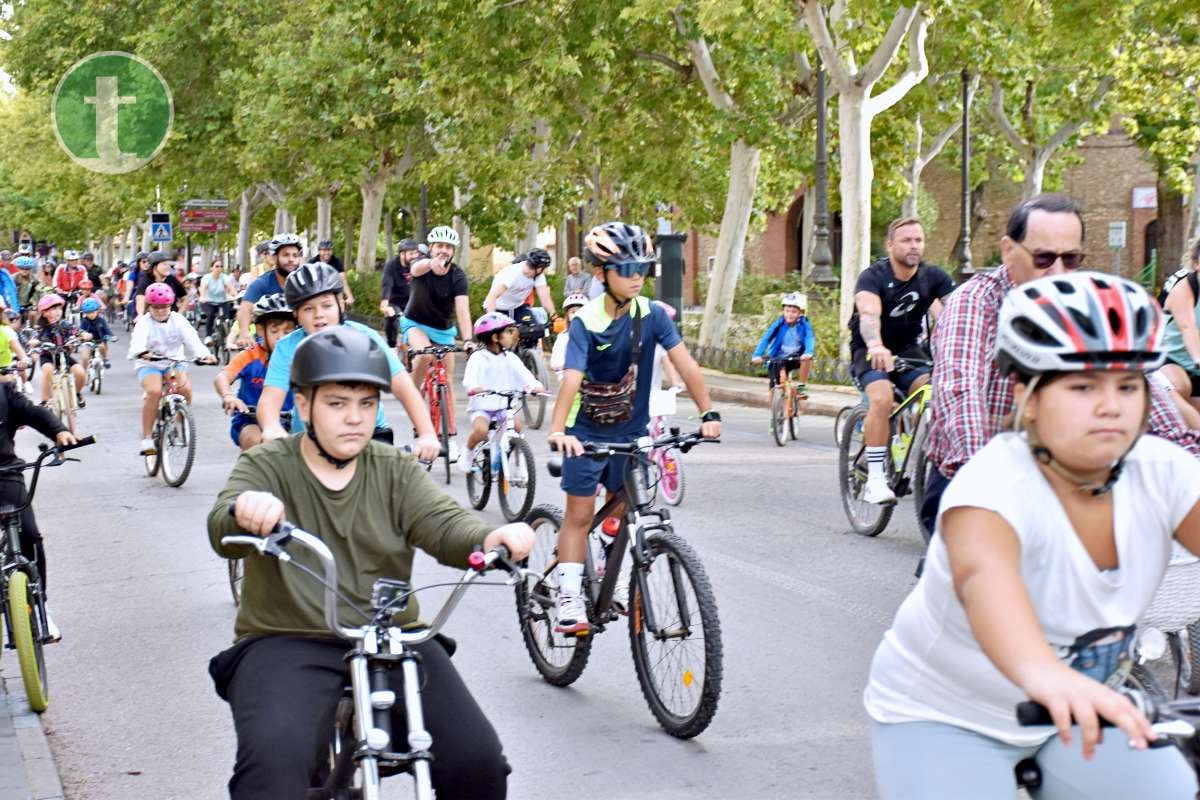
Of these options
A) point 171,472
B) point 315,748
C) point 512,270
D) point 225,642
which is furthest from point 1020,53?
point 315,748

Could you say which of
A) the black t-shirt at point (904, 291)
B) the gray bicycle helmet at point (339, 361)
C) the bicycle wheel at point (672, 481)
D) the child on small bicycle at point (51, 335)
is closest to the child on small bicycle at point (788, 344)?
the bicycle wheel at point (672, 481)

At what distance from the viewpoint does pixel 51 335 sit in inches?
883

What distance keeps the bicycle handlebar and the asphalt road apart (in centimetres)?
219

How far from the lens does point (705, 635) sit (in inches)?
248

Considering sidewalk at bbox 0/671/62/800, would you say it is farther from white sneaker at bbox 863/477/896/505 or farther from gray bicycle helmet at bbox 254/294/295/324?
white sneaker at bbox 863/477/896/505

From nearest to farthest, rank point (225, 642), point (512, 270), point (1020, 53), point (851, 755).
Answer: point (851, 755) < point (225, 642) < point (512, 270) < point (1020, 53)

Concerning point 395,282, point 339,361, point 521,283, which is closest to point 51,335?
point 395,282

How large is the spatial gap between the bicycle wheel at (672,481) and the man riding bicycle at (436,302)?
2471mm

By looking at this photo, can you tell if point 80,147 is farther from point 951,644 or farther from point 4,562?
point 951,644

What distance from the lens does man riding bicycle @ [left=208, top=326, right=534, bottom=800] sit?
387cm

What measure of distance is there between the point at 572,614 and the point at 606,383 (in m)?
0.95

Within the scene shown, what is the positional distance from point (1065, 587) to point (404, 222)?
66.9m

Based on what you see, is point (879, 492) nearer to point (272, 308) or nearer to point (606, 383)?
point (272, 308)

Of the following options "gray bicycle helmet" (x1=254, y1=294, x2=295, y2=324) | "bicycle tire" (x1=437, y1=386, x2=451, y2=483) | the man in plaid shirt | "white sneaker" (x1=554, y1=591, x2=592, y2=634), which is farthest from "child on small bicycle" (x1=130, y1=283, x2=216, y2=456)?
the man in plaid shirt
